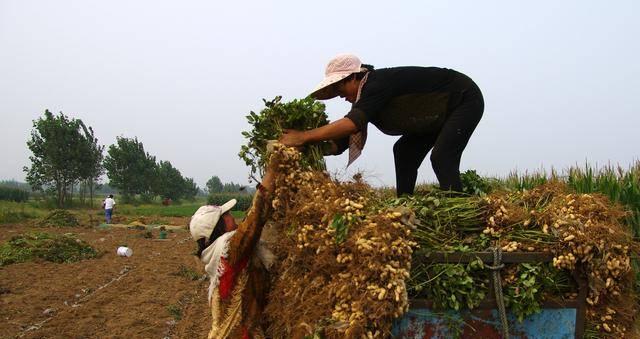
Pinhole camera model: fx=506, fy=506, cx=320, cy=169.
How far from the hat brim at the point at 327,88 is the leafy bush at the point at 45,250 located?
40.8 ft

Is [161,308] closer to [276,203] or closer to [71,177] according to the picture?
[276,203]

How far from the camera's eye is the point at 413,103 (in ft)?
11.4

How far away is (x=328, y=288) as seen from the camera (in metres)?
2.40

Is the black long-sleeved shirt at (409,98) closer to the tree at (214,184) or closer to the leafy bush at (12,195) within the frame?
the leafy bush at (12,195)

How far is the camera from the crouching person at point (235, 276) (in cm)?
321

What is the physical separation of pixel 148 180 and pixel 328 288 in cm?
6540

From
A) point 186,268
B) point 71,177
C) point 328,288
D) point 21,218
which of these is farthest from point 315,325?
point 71,177

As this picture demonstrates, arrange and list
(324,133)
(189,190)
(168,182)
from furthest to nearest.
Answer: (189,190) < (168,182) < (324,133)

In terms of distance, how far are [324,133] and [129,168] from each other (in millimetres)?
62832

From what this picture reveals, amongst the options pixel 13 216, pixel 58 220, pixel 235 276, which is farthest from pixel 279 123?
pixel 13 216

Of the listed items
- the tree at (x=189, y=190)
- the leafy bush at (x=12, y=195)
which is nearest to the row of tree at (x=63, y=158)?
the leafy bush at (x=12, y=195)

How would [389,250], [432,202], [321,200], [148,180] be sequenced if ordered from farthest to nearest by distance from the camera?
[148,180] < [432,202] < [321,200] < [389,250]

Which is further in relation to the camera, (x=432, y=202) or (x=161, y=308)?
(x=161, y=308)

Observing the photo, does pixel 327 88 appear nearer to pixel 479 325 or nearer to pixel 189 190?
pixel 479 325
